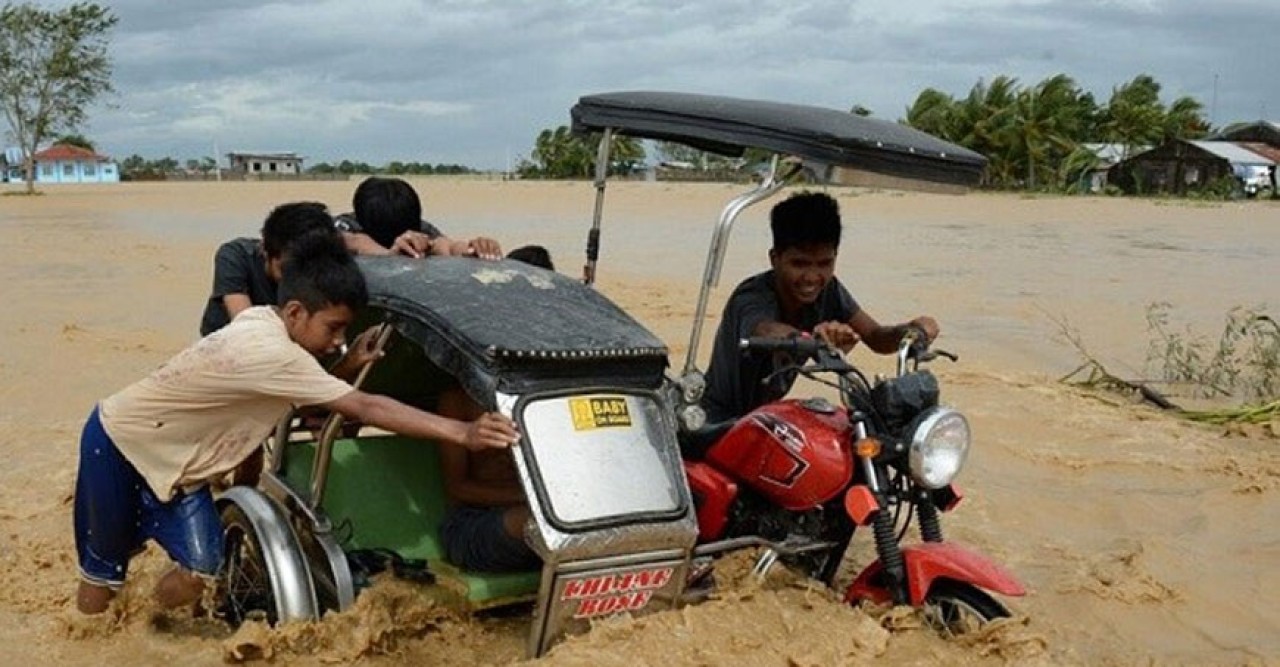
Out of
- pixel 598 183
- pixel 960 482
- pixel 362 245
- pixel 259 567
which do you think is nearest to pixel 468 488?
pixel 259 567

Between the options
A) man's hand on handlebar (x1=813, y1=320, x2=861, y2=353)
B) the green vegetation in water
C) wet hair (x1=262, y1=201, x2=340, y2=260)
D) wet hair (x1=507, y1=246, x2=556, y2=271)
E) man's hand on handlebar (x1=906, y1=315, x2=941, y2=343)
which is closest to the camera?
man's hand on handlebar (x1=813, y1=320, x2=861, y2=353)

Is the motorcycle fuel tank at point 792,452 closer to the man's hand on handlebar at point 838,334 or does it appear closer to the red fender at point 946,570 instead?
the man's hand on handlebar at point 838,334

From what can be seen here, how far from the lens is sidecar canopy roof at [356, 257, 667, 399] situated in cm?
332

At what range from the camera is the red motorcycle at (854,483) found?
3.51 meters

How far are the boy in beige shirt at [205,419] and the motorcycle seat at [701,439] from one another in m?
1.02

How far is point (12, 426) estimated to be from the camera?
24.5ft

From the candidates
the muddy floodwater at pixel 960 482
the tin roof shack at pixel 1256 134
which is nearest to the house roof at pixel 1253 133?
the tin roof shack at pixel 1256 134

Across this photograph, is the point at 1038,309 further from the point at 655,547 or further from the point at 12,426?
the point at 655,547

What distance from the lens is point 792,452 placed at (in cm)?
377

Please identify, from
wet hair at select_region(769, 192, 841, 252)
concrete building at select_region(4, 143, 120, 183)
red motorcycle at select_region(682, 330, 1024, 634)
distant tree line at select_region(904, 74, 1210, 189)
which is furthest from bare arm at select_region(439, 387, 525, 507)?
concrete building at select_region(4, 143, 120, 183)

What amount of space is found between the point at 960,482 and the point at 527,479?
3.96 metres

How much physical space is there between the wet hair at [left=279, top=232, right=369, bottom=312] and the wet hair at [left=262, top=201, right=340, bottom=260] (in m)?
0.60

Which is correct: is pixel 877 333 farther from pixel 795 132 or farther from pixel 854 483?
pixel 795 132

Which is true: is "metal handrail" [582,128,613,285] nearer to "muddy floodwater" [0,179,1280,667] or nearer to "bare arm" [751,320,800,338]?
"bare arm" [751,320,800,338]
